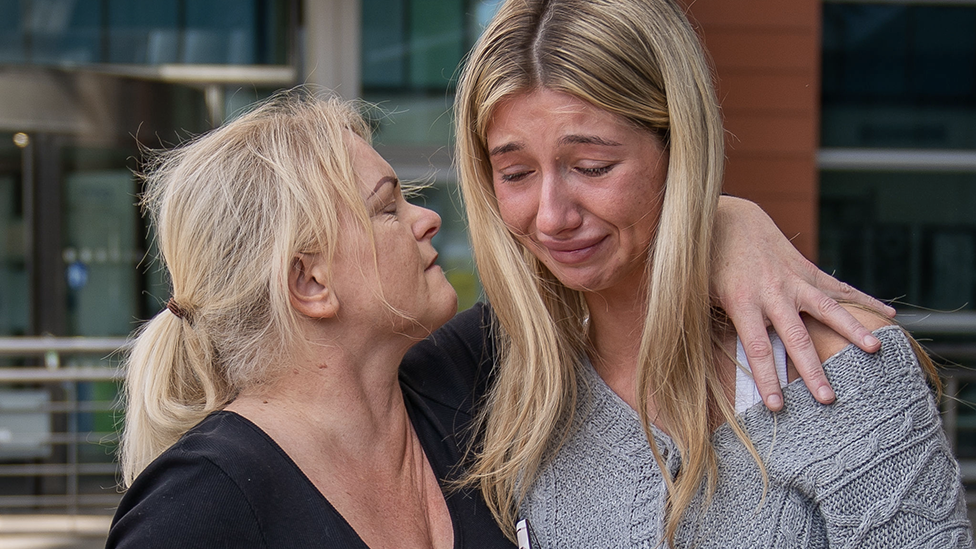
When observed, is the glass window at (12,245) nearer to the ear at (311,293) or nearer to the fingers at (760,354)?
the ear at (311,293)

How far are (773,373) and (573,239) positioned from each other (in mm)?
359

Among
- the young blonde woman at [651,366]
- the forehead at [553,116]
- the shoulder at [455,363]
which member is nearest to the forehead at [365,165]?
the young blonde woman at [651,366]

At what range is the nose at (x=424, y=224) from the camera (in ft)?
5.08

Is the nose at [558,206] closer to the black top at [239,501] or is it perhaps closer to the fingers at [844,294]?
the fingers at [844,294]

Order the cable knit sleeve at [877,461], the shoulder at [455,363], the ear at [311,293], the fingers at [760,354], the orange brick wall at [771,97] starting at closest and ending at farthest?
the cable knit sleeve at [877,461], the fingers at [760,354], the ear at [311,293], the shoulder at [455,363], the orange brick wall at [771,97]

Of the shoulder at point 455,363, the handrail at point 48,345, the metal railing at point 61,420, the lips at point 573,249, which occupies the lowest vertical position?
the metal railing at point 61,420

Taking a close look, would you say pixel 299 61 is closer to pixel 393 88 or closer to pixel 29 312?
pixel 393 88

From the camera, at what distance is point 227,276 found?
1409mm

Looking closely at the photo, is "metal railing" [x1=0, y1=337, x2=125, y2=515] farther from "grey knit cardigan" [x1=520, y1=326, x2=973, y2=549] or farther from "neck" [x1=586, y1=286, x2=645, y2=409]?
"grey knit cardigan" [x1=520, y1=326, x2=973, y2=549]

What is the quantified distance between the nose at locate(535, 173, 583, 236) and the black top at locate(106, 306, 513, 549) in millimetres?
521

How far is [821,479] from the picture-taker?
3.72 ft

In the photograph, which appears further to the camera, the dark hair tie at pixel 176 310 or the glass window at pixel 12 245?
the glass window at pixel 12 245

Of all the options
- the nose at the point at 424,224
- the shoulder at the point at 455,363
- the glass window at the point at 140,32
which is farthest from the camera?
the glass window at the point at 140,32

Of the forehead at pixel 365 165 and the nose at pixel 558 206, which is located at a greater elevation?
the forehead at pixel 365 165
